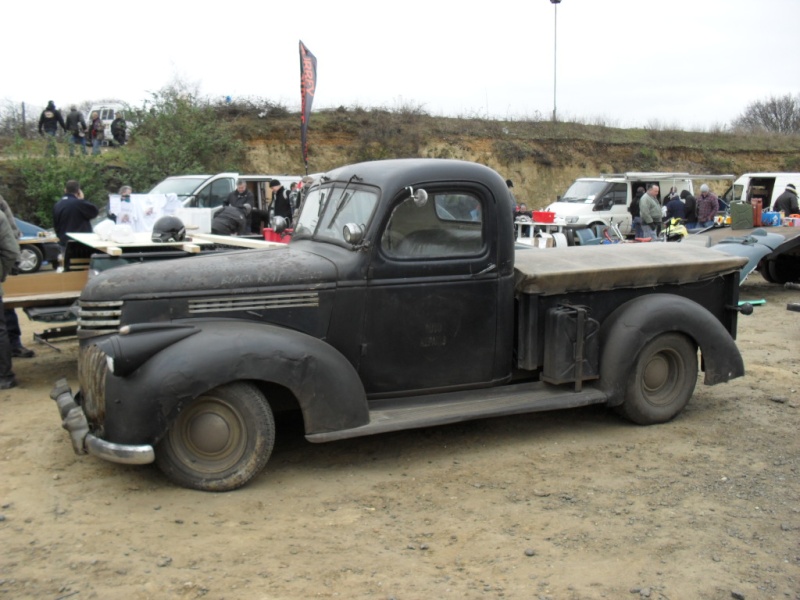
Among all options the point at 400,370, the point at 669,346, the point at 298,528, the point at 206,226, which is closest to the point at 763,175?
the point at 206,226

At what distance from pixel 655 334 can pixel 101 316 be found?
3660 millimetres

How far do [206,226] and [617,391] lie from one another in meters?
9.07

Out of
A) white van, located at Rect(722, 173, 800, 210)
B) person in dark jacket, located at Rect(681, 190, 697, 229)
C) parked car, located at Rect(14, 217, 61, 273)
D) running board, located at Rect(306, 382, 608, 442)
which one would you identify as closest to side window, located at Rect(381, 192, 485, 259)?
running board, located at Rect(306, 382, 608, 442)

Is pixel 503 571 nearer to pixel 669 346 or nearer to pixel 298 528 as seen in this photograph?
pixel 298 528

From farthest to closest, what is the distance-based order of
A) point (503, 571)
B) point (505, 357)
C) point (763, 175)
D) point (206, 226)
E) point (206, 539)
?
1. point (763, 175)
2. point (206, 226)
3. point (505, 357)
4. point (206, 539)
5. point (503, 571)

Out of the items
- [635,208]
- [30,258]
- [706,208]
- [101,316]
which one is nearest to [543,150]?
[635,208]

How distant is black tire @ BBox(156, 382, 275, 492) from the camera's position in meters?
4.46

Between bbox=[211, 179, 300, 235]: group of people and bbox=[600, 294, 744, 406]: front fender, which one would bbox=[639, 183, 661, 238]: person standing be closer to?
bbox=[211, 179, 300, 235]: group of people

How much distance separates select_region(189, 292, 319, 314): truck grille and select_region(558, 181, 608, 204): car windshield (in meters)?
16.3

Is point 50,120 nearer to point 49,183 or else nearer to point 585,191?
point 49,183

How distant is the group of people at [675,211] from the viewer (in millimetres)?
16141

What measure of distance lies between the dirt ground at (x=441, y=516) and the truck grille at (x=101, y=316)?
2.94 ft

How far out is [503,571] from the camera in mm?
3650

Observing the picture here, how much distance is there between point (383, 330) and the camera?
4.99 meters
